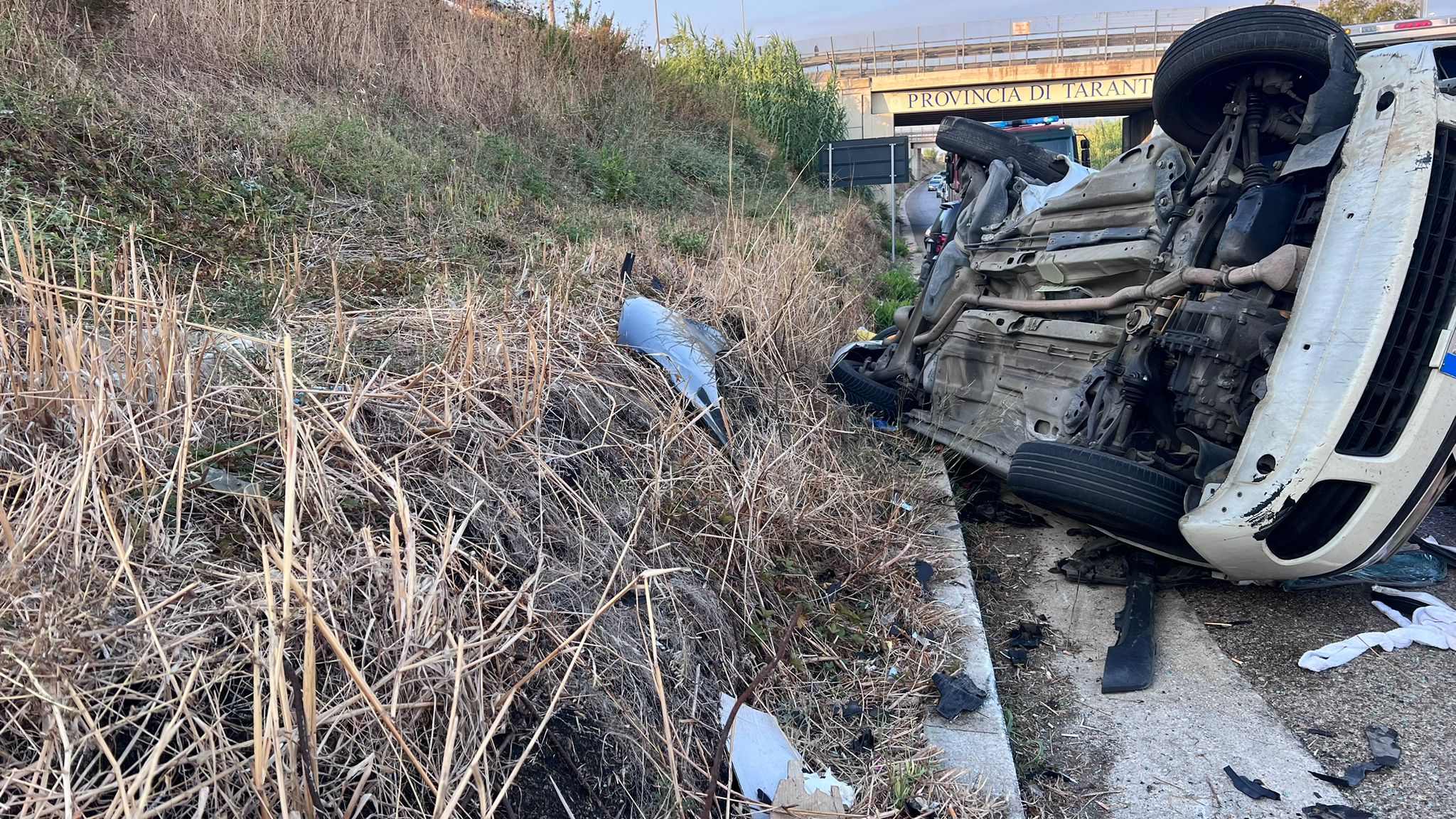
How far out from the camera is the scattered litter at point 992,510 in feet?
13.8

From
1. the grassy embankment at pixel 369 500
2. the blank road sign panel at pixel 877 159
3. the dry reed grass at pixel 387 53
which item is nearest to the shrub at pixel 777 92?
the blank road sign panel at pixel 877 159

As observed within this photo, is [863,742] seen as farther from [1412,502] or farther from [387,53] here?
[387,53]

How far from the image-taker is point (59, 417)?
1.96 metres

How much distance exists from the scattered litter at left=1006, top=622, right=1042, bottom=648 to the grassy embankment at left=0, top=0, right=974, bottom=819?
1.30 ft

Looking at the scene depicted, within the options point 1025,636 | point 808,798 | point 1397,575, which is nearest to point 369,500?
point 808,798

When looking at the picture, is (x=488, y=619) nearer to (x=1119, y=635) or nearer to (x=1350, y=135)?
(x=1119, y=635)

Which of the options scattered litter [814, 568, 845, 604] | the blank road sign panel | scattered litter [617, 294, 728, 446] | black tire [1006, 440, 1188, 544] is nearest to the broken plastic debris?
scattered litter [814, 568, 845, 604]

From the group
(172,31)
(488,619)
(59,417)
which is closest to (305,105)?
(172,31)

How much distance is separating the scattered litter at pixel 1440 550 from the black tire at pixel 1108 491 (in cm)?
137

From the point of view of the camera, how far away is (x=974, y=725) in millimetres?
2408

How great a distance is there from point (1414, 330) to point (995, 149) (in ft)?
10.4

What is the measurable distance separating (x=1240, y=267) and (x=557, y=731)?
284cm

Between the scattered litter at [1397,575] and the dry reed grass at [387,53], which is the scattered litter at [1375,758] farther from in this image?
the dry reed grass at [387,53]

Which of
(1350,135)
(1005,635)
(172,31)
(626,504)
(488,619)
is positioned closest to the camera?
(488,619)
